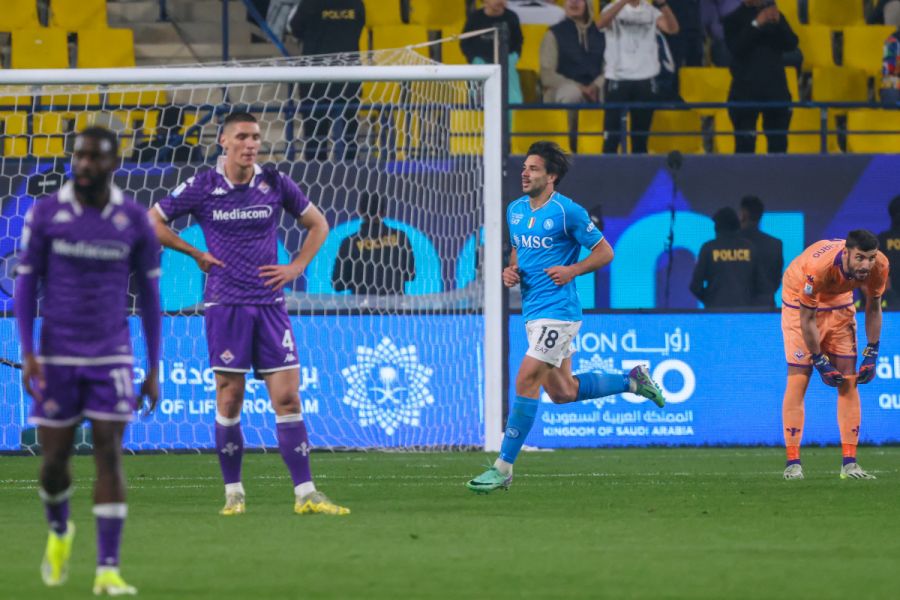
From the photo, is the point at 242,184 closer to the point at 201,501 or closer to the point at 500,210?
the point at 201,501

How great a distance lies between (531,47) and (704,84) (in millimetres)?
2072

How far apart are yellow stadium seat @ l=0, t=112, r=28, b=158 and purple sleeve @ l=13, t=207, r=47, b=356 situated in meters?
9.97

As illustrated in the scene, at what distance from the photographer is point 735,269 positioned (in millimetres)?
17188

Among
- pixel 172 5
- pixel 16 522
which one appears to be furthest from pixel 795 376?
pixel 172 5

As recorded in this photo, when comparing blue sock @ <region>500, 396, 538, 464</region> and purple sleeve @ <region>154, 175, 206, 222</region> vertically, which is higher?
purple sleeve @ <region>154, 175, 206, 222</region>

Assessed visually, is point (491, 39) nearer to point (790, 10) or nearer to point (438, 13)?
point (438, 13)

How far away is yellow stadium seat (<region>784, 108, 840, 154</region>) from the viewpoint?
766 inches

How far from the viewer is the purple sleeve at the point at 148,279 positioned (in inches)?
259

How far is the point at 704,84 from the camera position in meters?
19.9

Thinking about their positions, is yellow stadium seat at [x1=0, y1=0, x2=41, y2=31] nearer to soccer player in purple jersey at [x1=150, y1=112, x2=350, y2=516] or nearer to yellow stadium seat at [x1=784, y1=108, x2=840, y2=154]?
yellow stadium seat at [x1=784, y1=108, x2=840, y2=154]

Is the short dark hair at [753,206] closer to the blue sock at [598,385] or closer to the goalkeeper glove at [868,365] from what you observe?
the goalkeeper glove at [868,365]

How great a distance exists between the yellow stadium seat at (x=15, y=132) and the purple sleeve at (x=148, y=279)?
10.0 metres

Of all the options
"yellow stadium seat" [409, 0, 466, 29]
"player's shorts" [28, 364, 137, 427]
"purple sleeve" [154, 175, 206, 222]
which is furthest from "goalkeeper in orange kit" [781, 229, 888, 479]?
"yellow stadium seat" [409, 0, 466, 29]

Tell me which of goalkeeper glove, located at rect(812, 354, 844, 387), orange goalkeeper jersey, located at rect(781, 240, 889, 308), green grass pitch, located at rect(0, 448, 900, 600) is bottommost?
green grass pitch, located at rect(0, 448, 900, 600)
